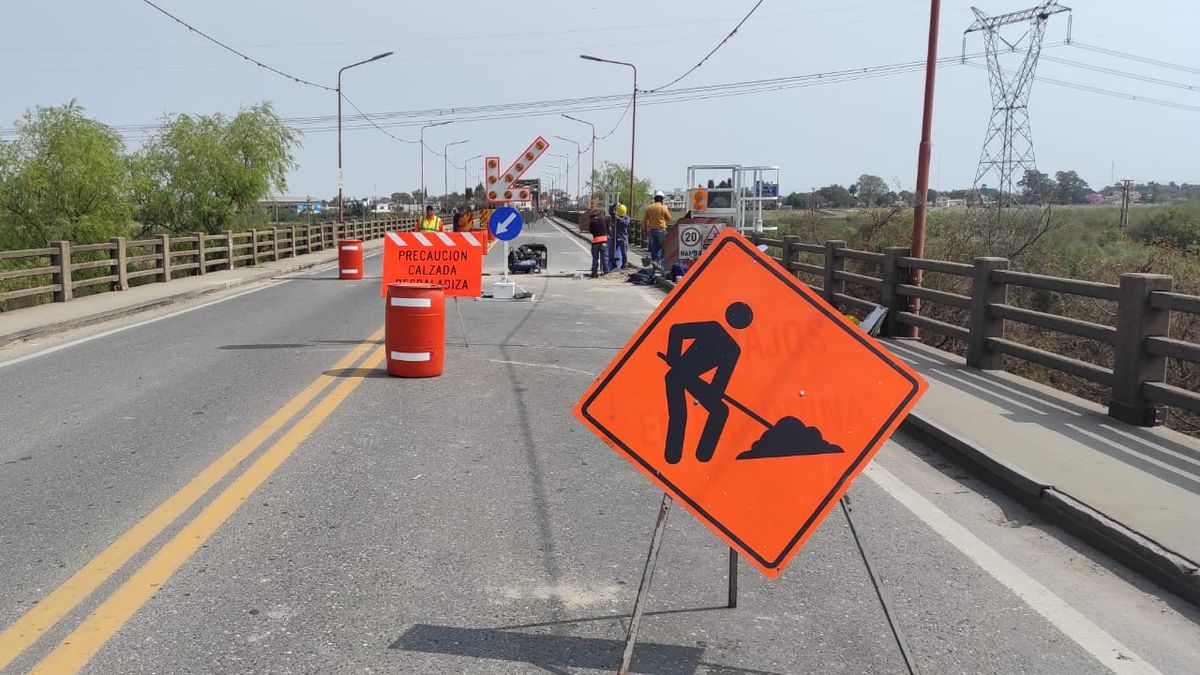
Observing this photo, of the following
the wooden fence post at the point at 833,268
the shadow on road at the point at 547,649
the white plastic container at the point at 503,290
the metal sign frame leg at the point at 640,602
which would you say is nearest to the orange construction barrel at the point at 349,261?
Answer: the white plastic container at the point at 503,290

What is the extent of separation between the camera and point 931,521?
18.4 ft

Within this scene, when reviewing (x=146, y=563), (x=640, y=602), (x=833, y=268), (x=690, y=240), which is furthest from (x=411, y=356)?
(x=690, y=240)

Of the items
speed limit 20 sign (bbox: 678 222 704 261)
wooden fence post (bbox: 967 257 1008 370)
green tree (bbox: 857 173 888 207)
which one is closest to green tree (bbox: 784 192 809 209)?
green tree (bbox: 857 173 888 207)

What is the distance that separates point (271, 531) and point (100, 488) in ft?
4.90

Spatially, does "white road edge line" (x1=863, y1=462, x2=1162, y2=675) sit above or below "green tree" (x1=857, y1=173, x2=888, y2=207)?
below

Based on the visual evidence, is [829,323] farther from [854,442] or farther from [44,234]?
[44,234]

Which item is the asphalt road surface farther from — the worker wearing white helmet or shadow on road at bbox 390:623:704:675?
the worker wearing white helmet

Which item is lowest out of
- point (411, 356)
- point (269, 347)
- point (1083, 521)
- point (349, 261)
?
point (269, 347)

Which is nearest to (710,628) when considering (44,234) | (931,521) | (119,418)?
(931,521)

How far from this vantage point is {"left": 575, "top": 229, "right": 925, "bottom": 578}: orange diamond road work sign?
13.1ft

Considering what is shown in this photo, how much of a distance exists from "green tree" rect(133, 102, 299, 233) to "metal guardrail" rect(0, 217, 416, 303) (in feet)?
11.8

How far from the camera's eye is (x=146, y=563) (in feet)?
15.3

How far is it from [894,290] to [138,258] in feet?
52.5

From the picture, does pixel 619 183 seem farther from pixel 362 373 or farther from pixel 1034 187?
pixel 362 373
